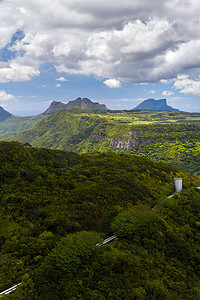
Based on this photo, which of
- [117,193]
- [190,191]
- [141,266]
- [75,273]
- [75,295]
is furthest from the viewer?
[190,191]

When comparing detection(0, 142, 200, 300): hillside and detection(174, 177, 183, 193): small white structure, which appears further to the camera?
detection(174, 177, 183, 193): small white structure

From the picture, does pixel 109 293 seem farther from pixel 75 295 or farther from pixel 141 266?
pixel 141 266

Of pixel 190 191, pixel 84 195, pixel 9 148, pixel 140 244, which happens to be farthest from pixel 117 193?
pixel 9 148

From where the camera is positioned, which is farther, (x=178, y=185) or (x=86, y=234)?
(x=178, y=185)

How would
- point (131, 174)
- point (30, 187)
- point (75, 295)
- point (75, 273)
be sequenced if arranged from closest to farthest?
point (75, 295)
point (75, 273)
point (30, 187)
point (131, 174)

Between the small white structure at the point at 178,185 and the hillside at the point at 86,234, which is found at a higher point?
the hillside at the point at 86,234

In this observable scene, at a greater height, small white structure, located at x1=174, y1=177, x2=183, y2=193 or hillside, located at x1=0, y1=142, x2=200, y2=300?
hillside, located at x1=0, y1=142, x2=200, y2=300

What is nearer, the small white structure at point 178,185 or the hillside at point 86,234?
the hillside at point 86,234

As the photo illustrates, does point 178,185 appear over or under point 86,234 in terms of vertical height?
under
